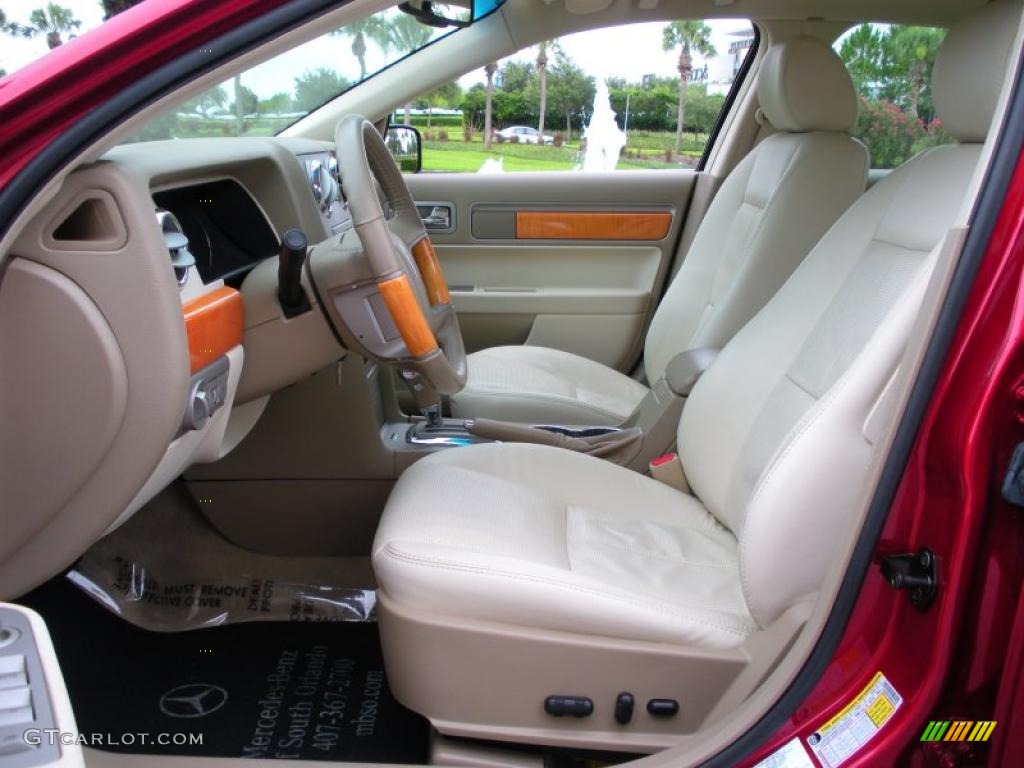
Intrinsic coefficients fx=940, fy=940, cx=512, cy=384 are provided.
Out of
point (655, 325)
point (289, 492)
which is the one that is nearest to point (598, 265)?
point (655, 325)

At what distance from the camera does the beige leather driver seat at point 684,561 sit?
1.16 m

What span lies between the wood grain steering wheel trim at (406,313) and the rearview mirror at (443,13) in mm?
1027

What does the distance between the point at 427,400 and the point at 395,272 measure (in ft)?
2.57

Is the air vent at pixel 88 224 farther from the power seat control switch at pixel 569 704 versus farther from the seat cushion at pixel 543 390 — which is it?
the seat cushion at pixel 543 390

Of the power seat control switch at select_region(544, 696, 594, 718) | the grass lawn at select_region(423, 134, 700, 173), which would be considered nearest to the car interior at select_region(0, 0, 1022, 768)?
the power seat control switch at select_region(544, 696, 594, 718)

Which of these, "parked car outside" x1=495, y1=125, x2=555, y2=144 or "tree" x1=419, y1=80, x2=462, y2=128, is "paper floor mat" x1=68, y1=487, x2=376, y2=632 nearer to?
"tree" x1=419, y1=80, x2=462, y2=128

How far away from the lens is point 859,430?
3.75 feet

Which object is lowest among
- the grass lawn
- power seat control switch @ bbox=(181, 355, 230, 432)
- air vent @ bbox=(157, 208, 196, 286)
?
power seat control switch @ bbox=(181, 355, 230, 432)

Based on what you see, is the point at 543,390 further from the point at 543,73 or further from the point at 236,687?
the point at 236,687

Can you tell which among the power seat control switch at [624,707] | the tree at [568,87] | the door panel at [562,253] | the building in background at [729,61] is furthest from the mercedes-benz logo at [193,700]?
the building in background at [729,61]

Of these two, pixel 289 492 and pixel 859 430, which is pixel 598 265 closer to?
pixel 289 492

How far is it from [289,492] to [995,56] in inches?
56.3

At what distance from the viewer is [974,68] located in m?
1.25

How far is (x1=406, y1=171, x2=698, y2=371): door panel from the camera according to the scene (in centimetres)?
285
